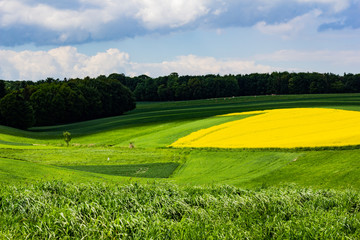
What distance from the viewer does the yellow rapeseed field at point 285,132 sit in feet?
126

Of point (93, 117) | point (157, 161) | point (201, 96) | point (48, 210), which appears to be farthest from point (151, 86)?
point (48, 210)

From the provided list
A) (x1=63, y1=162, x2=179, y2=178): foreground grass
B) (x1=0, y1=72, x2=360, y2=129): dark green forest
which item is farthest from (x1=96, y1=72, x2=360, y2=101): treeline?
(x1=63, y1=162, x2=179, y2=178): foreground grass

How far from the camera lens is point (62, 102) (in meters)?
99.9

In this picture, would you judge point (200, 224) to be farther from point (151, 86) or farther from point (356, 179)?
point (151, 86)

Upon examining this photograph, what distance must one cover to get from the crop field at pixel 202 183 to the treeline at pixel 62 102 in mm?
25168

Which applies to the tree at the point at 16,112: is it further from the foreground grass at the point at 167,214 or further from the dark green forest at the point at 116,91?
the foreground grass at the point at 167,214

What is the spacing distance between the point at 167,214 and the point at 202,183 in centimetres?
1535

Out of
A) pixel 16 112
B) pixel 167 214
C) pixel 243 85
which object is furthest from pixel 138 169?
pixel 243 85

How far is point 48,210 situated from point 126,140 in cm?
4717

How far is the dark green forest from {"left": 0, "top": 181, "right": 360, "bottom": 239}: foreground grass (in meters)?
81.2

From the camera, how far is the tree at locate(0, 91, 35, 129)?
3440 inches

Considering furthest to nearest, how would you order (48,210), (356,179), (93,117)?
(93,117)
(356,179)
(48,210)

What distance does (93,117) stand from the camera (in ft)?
368

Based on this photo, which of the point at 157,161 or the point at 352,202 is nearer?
the point at 352,202
